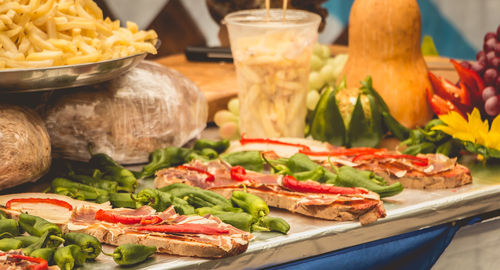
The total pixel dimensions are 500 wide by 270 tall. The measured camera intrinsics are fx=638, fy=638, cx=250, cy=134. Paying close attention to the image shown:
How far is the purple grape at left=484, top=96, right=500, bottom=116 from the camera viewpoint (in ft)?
4.42

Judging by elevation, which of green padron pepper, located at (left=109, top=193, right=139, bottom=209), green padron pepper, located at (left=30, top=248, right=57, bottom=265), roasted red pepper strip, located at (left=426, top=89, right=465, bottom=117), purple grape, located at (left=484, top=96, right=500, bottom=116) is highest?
purple grape, located at (left=484, top=96, right=500, bottom=116)

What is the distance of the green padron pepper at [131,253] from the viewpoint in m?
0.85

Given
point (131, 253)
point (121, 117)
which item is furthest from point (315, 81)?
point (131, 253)

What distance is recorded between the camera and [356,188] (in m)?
1.08

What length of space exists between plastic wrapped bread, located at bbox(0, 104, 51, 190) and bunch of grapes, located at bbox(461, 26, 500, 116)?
35.9 inches

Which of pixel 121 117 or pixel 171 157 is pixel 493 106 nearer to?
pixel 171 157

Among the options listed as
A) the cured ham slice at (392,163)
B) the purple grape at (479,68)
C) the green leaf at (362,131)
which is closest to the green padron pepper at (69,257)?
the cured ham slice at (392,163)

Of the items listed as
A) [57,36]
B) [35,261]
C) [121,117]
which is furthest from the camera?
[121,117]

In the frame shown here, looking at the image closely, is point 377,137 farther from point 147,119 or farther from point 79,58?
point 79,58

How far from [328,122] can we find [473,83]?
0.33 m

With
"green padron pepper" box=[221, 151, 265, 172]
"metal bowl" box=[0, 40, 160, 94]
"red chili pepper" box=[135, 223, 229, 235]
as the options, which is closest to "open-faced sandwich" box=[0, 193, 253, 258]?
"red chili pepper" box=[135, 223, 229, 235]

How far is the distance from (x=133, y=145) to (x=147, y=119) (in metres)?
0.06

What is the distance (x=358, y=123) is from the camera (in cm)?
143

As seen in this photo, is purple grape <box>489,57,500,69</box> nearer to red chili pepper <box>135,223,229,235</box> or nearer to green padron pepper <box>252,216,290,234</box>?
green padron pepper <box>252,216,290,234</box>
